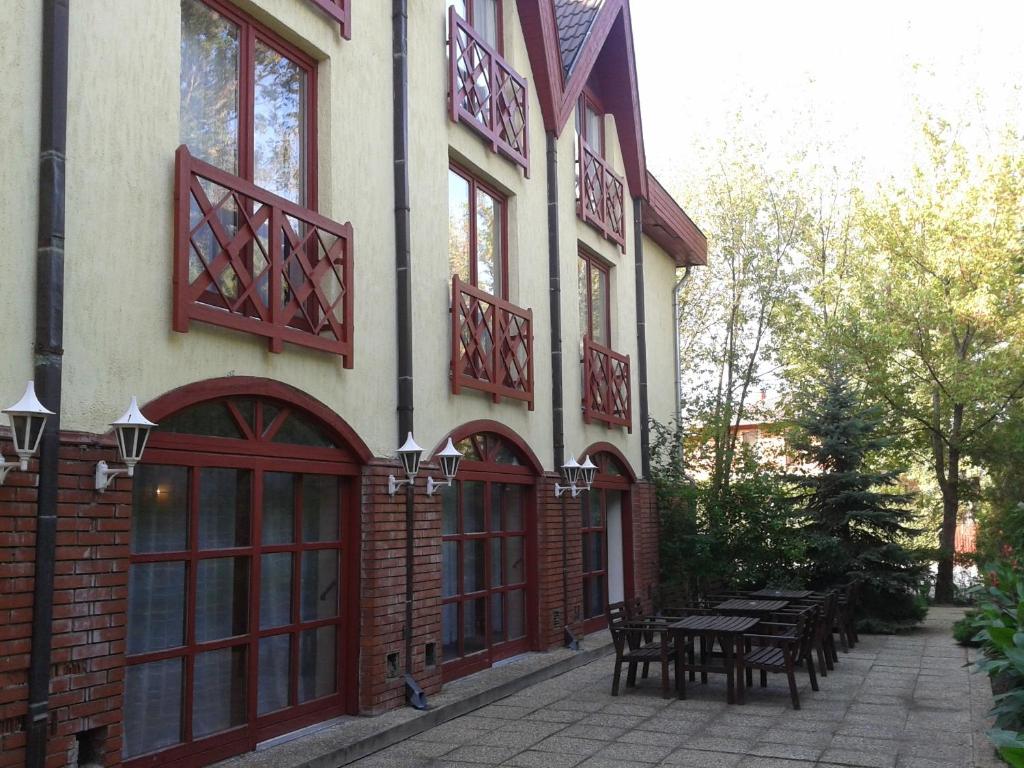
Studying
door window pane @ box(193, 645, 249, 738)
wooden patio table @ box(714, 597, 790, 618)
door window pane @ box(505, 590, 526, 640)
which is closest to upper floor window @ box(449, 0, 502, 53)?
door window pane @ box(505, 590, 526, 640)

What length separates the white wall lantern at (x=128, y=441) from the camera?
5512 mm

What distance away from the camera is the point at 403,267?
8805 mm

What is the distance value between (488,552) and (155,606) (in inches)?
194

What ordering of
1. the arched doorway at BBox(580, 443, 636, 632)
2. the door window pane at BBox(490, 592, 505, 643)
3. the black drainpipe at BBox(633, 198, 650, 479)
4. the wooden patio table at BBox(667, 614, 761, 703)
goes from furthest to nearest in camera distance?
the black drainpipe at BBox(633, 198, 650, 479), the arched doorway at BBox(580, 443, 636, 632), the door window pane at BBox(490, 592, 505, 643), the wooden patio table at BBox(667, 614, 761, 703)

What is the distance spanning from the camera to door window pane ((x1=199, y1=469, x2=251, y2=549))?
660 centimetres

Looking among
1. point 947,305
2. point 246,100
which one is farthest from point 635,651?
point 947,305

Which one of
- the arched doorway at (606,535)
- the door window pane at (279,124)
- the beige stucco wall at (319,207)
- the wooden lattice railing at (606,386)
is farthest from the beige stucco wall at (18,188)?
the arched doorway at (606,535)

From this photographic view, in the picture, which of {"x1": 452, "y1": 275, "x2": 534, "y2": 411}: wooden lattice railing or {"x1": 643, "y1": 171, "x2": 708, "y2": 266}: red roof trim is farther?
{"x1": 643, "y1": 171, "x2": 708, "y2": 266}: red roof trim

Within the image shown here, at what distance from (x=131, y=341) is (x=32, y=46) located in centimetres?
172

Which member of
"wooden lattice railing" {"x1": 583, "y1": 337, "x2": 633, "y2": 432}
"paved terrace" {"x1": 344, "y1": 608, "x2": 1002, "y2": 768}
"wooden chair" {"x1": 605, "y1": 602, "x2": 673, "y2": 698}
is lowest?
"paved terrace" {"x1": 344, "y1": 608, "x2": 1002, "y2": 768}

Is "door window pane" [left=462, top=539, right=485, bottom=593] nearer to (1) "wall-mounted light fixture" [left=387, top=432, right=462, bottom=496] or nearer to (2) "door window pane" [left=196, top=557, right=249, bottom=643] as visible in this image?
(1) "wall-mounted light fixture" [left=387, top=432, right=462, bottom=496]

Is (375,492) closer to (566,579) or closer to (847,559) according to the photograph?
(566,579)

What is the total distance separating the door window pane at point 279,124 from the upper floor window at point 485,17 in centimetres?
344

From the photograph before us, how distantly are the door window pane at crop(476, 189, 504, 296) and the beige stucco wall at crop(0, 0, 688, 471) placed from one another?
0.18 metres
